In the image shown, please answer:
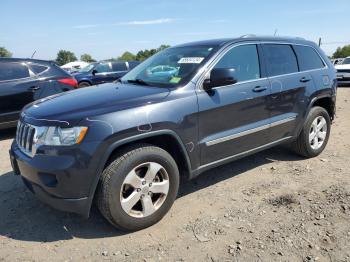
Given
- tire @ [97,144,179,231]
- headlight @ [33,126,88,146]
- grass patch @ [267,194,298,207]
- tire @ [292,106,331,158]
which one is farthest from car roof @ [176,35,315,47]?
headlight @ [33,126,88,146]

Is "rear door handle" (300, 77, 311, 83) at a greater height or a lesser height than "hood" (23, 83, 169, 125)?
lesser

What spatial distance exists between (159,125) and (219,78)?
809 millimetres

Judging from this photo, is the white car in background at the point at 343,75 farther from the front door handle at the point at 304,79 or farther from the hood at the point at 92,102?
the hood at the point at 92,102

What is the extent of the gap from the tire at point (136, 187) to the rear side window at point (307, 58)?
8.66ft

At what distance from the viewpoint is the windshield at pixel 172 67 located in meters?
3.89

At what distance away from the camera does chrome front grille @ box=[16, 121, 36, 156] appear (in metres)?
3.31

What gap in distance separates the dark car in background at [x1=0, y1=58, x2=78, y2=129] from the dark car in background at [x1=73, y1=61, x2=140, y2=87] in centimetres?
793

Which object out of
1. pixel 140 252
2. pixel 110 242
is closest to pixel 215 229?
pixel 140 252

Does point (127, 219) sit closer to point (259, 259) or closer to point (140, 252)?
point (140, 252)

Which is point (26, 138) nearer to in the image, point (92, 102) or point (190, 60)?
point (92, 102)

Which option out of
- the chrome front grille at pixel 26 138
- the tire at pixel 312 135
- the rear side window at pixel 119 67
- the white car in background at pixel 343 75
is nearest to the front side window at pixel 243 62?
the tire at pixel 312 135

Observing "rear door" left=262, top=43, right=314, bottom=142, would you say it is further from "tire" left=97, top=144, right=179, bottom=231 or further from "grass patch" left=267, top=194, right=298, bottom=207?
"tire" left=97, top=144, right=179, bottom=231

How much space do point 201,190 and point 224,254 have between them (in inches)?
52.0

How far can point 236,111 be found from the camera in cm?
405
